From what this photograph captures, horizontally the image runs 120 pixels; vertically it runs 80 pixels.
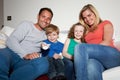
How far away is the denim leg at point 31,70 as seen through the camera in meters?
1.65

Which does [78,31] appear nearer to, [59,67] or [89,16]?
[89,16]

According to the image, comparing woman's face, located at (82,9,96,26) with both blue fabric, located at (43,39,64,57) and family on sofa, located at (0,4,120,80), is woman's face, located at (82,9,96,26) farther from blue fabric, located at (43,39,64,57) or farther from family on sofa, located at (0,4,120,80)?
blue fabric, located at (43,39,64,57)

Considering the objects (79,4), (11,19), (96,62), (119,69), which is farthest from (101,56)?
(11,19)

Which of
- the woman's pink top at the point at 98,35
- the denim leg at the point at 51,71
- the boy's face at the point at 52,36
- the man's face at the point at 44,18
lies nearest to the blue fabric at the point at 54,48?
the boy's face at the point at 52,36

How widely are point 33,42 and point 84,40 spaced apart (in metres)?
0.54

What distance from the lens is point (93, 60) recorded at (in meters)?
1.72

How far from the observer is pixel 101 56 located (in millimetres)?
1722

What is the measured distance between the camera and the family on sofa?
165cm

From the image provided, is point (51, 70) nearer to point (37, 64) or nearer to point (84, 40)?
point (37, 64)

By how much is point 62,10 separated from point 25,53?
125 centimetres

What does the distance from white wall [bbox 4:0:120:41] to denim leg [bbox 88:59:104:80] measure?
859 mm

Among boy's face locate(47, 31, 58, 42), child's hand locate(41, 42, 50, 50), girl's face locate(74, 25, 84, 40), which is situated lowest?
child's hand locate(41, 42, 50, 50)

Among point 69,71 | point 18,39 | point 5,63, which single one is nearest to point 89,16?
point 69,71

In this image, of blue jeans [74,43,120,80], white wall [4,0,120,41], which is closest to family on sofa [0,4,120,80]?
blue jeans [74,43,120,80]
